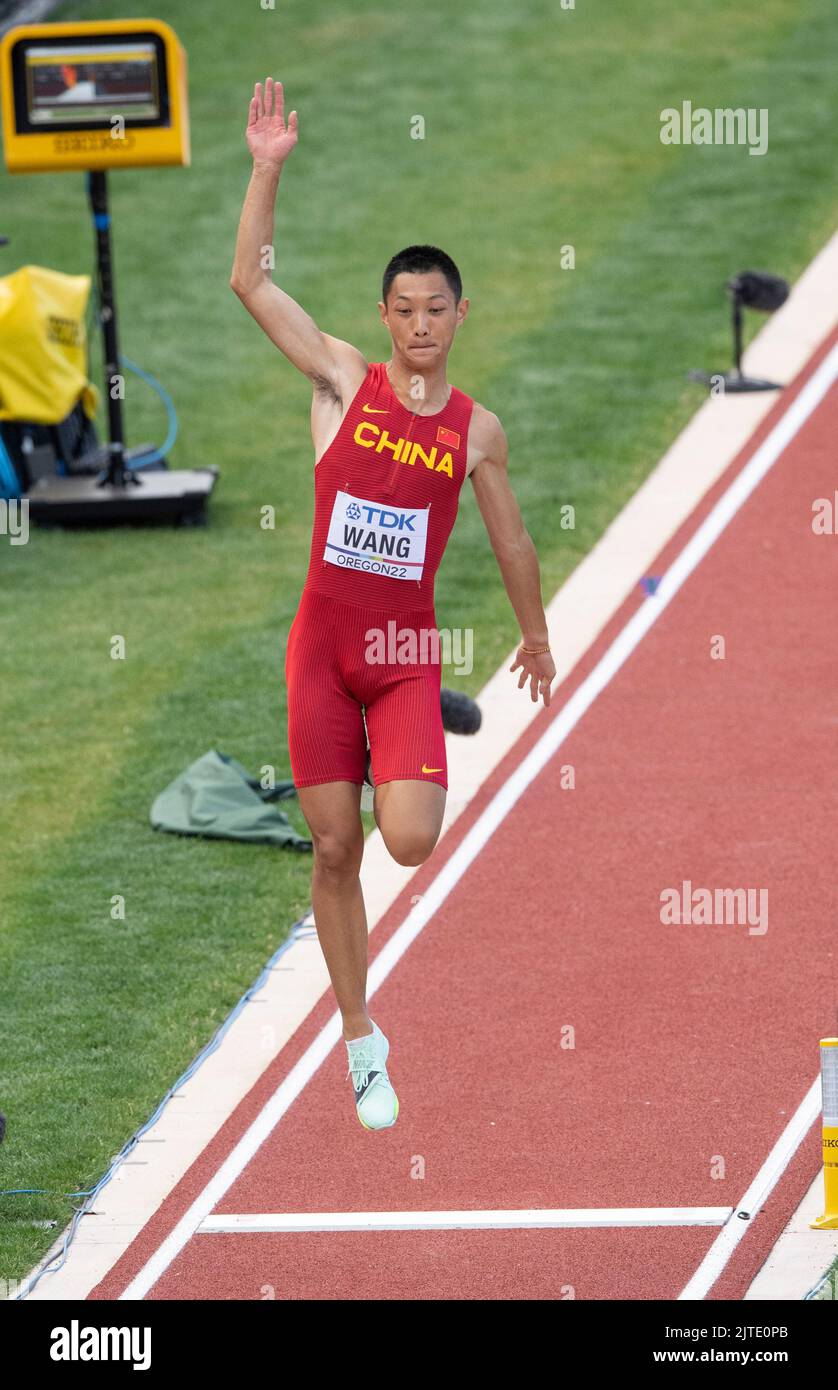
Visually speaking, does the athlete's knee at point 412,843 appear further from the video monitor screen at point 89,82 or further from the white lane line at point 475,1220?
the video monitor screen at point 89,82

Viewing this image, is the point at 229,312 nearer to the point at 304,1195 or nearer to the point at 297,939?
the point at 297,939

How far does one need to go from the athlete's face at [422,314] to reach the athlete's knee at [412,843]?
139cm

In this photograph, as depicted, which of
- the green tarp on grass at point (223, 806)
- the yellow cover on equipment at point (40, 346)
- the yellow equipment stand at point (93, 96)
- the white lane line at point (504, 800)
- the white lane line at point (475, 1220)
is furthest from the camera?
the yellow cover on equipment at point (40, 346)

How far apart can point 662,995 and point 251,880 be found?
216cm

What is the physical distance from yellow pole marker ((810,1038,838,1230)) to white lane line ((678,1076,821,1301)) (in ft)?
0.76

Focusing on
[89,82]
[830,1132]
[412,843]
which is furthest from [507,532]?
[89,82]

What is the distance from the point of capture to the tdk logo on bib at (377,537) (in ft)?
21.1

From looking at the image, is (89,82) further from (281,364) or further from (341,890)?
(341,890)

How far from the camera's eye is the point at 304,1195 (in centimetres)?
708

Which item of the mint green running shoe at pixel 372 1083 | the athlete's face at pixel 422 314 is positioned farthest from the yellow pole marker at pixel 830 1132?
the athlete's face at pixel 422 314

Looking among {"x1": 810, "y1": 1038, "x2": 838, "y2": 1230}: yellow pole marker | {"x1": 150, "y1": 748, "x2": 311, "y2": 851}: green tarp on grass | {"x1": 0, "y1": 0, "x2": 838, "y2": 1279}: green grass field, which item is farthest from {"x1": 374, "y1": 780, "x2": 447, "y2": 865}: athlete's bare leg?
{"x1": 150, "y1": 748, "x2": 311, "y2": 851}: green tarp on grass

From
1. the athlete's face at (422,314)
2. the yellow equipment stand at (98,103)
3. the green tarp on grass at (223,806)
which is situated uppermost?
the yellow equipment stand at (98,103)

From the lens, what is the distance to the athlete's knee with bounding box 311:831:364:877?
656 centimetres

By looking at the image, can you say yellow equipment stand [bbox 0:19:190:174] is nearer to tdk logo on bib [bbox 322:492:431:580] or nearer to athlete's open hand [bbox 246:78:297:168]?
athlete's open hand [bbox 246:78:297:168]
